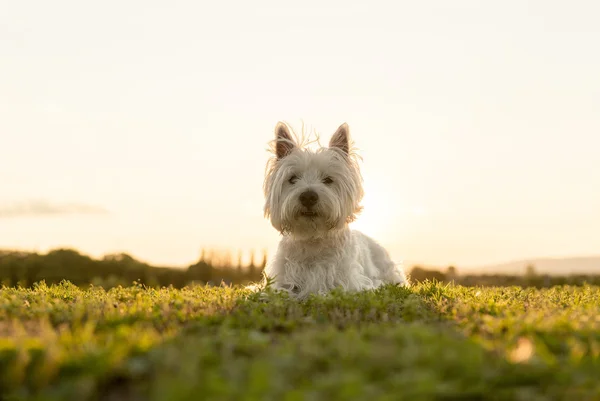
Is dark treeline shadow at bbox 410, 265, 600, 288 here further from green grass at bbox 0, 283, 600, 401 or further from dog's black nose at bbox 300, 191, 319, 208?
green grass at bbox 0, 283, 600, 401

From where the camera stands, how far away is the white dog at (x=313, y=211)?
29.0 ft

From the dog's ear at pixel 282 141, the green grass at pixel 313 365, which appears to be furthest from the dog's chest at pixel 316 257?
the green grass at pixel 313 365

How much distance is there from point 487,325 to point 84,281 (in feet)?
42.8

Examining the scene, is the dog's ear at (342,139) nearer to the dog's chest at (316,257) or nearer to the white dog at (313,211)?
the white dog at (313,211)

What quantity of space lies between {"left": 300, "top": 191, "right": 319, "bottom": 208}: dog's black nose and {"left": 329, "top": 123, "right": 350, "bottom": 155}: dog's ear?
4.80 feet

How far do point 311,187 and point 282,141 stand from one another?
126 cm

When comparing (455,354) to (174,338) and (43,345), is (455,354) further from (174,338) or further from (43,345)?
(43,345)

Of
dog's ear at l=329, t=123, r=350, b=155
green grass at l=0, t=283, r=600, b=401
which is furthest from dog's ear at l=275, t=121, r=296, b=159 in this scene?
green grass at l=0, t=283, r=600, b=401

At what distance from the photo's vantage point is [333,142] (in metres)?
9.91

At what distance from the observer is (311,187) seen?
28.9ft

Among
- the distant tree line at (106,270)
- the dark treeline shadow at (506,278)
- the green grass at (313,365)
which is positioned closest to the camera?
the green grass at (313,365)

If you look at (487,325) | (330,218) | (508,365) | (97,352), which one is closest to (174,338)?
(97,352)

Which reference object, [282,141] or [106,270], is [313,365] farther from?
[106,270]

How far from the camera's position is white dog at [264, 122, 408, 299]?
29.0 feet
